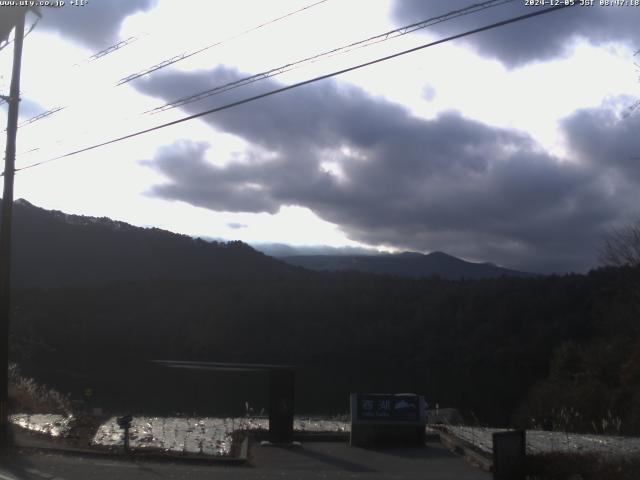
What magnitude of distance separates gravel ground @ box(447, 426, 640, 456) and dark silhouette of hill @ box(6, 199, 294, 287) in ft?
204

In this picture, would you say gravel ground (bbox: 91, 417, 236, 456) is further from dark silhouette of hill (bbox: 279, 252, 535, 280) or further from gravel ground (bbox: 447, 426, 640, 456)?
dark silhouette of hill (bbox: 279, 252, 535, 280)

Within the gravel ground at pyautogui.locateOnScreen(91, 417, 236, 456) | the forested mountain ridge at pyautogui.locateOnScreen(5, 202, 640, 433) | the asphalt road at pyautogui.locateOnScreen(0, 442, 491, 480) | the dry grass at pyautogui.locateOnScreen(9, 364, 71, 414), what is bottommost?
the asphalt road at pyautogui.locateOnScreen(0, 442, 491, 480)

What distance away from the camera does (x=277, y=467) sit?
13.3 m

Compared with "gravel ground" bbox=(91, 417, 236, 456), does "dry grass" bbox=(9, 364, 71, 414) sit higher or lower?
higher

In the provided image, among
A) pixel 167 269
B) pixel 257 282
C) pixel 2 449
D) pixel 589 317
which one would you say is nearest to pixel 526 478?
pixel 2 449

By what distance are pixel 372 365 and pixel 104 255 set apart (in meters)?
39.6

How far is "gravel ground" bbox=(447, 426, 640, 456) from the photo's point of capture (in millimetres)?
14562

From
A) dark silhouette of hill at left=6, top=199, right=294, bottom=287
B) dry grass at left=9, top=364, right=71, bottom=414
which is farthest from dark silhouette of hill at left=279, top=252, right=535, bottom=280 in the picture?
dry grass at left=9, top=364, right=71, bottom=414

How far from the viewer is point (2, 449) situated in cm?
1473

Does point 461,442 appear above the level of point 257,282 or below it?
below

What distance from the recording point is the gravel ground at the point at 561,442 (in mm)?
14562

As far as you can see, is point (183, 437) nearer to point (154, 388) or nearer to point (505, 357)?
point (154, 388)

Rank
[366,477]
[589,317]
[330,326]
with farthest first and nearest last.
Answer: [330,326]
[589,317]
[366,477]

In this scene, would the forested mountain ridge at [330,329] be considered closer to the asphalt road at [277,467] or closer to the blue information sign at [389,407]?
the blue information sign at [389,407]
